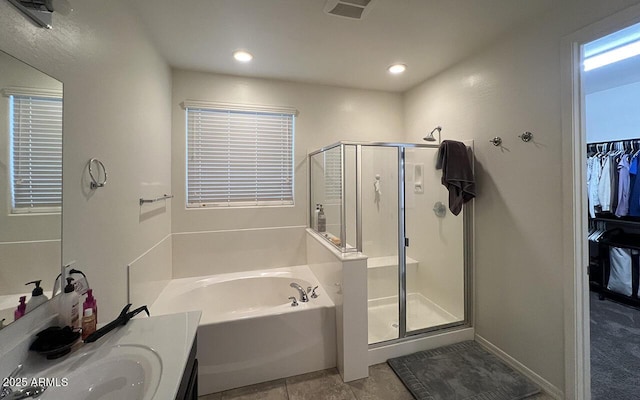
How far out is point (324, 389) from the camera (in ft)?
5.94

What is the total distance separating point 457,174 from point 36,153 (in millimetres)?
2505

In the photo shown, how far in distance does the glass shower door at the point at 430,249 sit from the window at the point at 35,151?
2.27 meters

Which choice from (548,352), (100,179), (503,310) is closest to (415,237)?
(503,310)

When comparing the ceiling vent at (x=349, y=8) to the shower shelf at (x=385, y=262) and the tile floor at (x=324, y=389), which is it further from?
the tile floor at (x=324, y=389)

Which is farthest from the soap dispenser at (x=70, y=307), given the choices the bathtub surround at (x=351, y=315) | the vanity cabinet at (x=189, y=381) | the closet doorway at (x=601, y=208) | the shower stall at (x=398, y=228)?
the closet doorway at (x=601, y=208)

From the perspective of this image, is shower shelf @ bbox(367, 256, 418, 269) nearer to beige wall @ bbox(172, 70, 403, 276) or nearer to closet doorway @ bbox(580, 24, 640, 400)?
beige wall @ bbox(172, 70, 403, 276)

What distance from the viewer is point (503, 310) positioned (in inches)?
80.7

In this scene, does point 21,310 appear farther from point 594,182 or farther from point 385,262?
point 594,182

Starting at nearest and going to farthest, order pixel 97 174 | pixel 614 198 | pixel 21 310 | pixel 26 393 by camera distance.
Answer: pixel 26 393, pixel 21 310, pixel 97 174, pixel 614 198

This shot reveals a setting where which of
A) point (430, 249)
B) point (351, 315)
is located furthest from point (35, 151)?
point (430, 249)

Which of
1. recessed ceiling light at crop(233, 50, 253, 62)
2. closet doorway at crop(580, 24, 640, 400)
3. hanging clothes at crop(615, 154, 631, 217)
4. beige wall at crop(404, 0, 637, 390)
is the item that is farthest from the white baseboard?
recessed ceiling light at crop(233, 50, 253, 62)

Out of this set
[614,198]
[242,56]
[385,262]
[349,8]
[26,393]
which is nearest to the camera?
[26,393]

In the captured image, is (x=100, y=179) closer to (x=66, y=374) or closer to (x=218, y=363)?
(x=66, y=374)

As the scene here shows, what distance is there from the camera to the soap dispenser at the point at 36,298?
901mm
